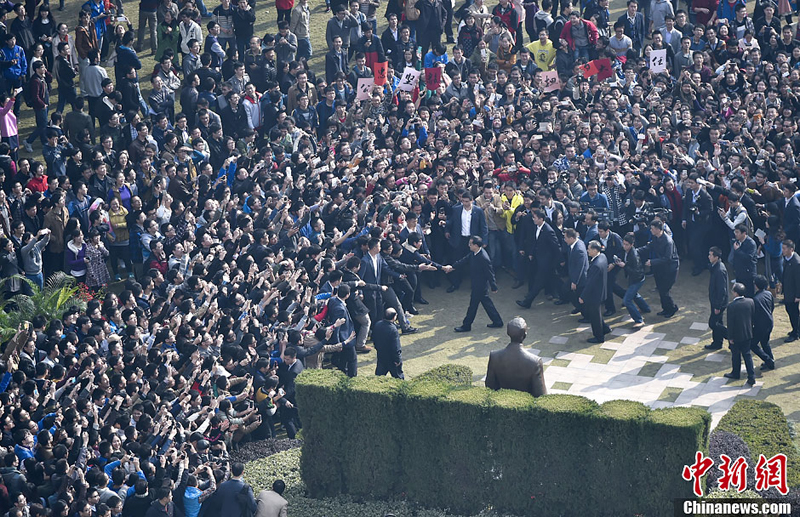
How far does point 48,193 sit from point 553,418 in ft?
35.0

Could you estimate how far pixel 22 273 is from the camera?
20.6m

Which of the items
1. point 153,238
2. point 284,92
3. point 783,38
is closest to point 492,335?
point 153,238

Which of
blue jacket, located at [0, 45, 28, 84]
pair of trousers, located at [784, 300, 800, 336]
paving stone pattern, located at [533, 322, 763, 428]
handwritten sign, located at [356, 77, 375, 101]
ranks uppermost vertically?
blue jacket, located at [0, 45, 28, 84]

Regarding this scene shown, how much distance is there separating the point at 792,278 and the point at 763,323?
1.50 meters

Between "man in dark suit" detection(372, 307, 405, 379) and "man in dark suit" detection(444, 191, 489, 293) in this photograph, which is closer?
"man in dark suit" detection(372, 307, 405, 379)

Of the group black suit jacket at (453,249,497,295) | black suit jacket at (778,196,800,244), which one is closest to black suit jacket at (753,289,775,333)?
black suit jacket at (778,196,800,244)

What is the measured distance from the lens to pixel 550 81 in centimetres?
2695

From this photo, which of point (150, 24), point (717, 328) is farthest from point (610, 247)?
point (150, 24)

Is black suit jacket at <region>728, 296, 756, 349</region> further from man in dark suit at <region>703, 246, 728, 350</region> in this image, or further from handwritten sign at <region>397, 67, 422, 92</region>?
handwritten sign at <region>397, 67, 422, 92</region>

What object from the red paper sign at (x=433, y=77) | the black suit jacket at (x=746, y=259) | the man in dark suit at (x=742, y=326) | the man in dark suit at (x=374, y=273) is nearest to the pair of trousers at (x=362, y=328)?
the man in dark suit at (x=374, y=273)

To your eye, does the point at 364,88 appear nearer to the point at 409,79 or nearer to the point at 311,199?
the point at 409,79

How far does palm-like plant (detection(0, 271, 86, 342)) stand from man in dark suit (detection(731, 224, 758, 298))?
11054mm

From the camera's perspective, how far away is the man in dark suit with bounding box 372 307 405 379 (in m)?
18.7

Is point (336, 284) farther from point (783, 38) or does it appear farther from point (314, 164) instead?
point (783, 38)
